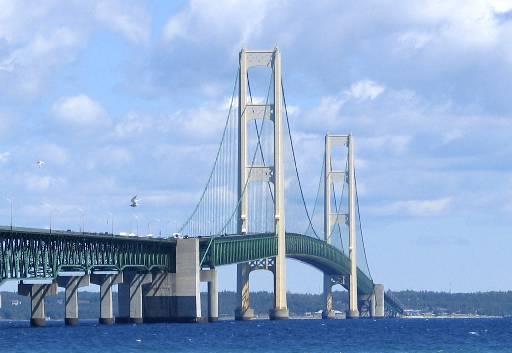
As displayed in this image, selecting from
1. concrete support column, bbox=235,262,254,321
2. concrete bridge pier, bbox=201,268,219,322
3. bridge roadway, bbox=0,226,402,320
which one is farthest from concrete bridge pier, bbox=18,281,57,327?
concrete support column, bbox=235,262,254,321

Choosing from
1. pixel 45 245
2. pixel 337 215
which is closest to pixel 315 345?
pixel 45 245

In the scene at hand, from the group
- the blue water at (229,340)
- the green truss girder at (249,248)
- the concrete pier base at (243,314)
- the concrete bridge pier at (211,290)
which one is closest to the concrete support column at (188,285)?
the blue water at (229,340)

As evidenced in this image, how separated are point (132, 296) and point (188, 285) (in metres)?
4.54

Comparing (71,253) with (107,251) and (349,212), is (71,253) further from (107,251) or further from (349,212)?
(349,212)

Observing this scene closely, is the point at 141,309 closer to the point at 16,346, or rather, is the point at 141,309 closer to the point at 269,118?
the point at 269,118

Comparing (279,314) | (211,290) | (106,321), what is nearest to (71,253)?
(106,321)

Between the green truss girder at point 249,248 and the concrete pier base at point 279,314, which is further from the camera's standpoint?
the concrete pier base at point 279,314

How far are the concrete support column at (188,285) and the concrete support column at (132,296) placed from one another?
2712 mm

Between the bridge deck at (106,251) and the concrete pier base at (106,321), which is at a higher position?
the bridge deck at (106,251)

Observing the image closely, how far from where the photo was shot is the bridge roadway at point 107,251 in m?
118

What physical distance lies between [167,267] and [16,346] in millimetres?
44836

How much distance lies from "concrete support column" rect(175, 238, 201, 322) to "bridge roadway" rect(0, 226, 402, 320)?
1790mm

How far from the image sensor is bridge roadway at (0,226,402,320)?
11778 centimetres

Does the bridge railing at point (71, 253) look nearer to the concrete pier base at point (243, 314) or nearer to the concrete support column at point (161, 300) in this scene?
the concrete support column at point (161, 300)
